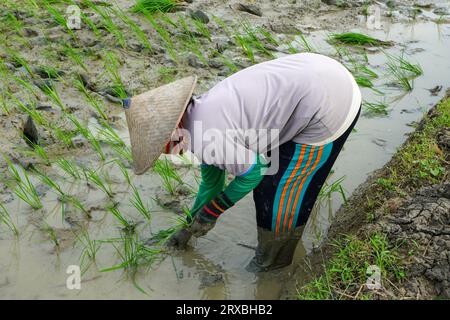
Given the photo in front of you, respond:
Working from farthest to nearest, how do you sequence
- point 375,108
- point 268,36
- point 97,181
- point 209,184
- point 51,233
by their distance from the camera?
point 268,36 < point 375,108 < point 97,181 < point 51,233 < point 209,184

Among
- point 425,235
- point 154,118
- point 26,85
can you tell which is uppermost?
point 154,118

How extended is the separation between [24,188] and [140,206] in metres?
0.70

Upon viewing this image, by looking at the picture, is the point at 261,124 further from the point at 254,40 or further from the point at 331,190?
the point at 254,40

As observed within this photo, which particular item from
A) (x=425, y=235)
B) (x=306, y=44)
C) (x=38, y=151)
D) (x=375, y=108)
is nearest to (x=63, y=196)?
(x=38, y=151)

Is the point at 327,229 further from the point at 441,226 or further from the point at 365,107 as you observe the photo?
the point at 365,107

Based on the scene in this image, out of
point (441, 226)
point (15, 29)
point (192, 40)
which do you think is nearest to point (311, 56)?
point (441, 226)

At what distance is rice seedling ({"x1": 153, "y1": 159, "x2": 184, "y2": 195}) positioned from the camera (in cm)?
337

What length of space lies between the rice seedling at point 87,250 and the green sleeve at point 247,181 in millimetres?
845

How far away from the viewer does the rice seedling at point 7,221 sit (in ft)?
10.1

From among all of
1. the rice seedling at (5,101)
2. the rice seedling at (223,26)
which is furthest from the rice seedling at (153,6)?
the rice seedling at (5,101)

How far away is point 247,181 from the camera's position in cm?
245

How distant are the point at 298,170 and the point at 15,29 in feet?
10.3

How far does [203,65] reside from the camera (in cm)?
461

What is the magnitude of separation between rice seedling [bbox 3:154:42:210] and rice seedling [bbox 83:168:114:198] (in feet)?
0.99
